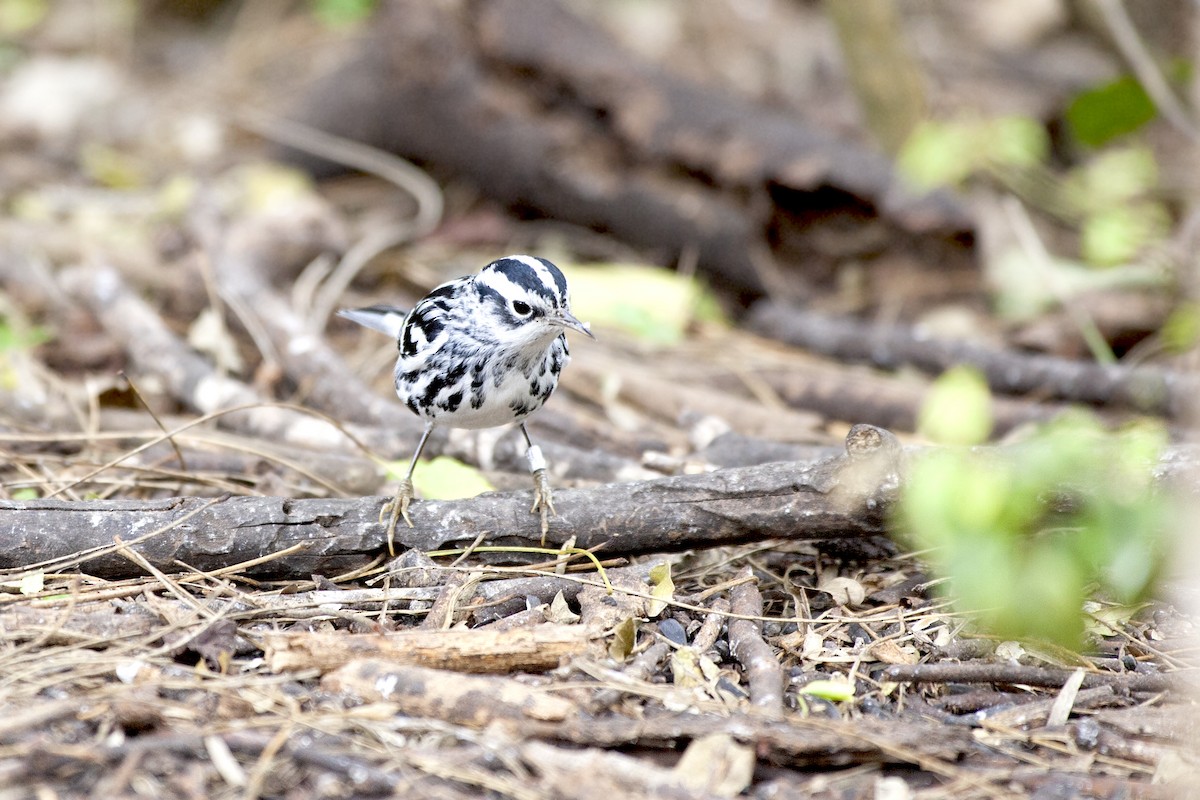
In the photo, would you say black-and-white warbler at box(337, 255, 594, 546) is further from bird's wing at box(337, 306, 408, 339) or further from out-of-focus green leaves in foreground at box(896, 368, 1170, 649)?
out-of-focus green leaves in foreground at box(896, 368, 1170, 649)

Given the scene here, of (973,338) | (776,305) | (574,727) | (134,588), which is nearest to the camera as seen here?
(574,727)

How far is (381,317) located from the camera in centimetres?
482

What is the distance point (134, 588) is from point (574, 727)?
140 cm

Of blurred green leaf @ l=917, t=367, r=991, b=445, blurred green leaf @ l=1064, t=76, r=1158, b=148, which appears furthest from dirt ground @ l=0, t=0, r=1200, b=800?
blurred green leaf @ l=1064, t=76, r=1158, b=148

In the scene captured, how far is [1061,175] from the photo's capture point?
783cm

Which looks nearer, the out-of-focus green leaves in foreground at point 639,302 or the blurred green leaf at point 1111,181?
the out-of-focus green leaves in foreground at point 639,302

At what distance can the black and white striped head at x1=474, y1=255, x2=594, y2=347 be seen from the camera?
3805 mm

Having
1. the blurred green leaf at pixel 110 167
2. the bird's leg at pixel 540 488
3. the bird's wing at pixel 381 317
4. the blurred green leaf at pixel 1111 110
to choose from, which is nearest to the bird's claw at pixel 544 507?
the bird's leg at pixel 540 488

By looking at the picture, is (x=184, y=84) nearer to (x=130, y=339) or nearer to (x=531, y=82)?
(x=531, y=82)

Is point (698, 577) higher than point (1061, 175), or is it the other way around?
point (1061, 175)

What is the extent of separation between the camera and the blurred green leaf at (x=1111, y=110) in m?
6.83

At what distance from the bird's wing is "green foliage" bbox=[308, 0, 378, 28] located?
6015mm

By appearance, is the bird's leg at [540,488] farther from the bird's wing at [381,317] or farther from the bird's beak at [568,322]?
the bird's wing at [381,317]

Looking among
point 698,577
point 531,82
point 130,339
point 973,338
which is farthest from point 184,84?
point 698,577
